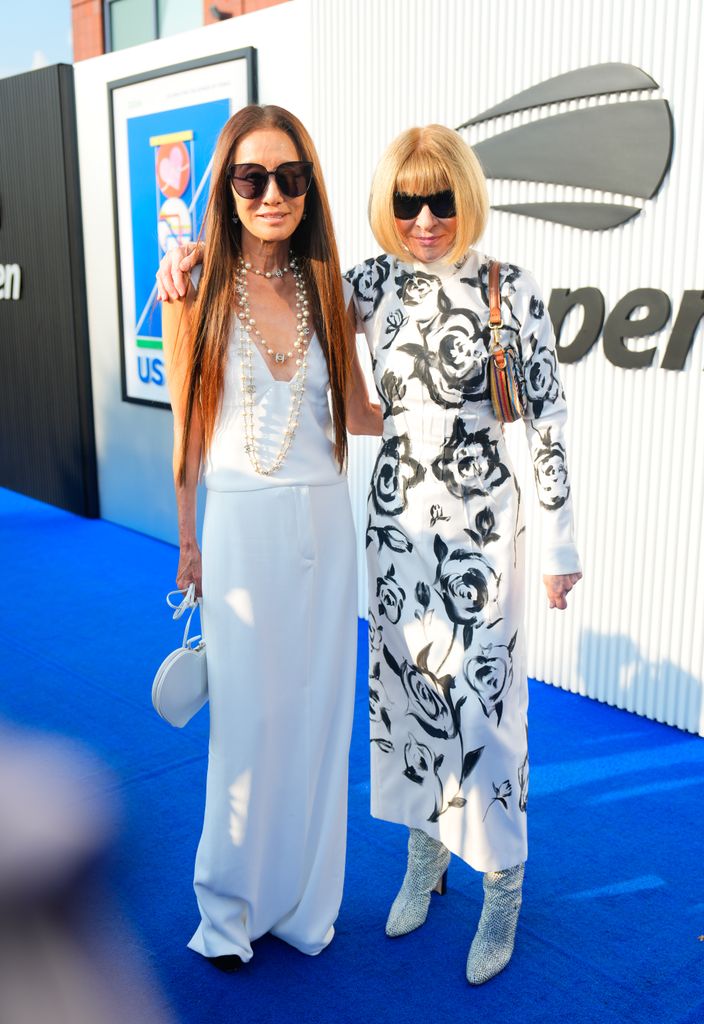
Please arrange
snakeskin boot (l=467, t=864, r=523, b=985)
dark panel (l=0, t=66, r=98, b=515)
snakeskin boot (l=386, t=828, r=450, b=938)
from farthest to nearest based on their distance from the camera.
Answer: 1. dark panel (l=0, t=66, r=98, b=515)
2. snakeskin boot (l=386, t=828, r=450, b=938)
3. snakeskin boot (l=467, t=864, r=523, b=985)

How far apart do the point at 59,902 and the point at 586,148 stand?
9.98 ft

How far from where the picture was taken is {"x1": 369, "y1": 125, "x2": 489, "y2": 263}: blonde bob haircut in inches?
84.5

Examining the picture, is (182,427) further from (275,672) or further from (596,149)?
(596,149)

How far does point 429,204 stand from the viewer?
2.16m

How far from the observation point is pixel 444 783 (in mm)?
2404

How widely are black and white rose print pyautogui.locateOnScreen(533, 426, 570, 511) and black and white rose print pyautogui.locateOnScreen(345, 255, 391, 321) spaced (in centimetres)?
46

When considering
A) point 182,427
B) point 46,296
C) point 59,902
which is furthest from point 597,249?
point 46,296

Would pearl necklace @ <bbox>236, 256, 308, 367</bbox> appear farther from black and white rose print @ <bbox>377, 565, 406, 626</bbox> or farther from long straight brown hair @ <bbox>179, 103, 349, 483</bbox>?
black and white rose print @ <bbox>377, 565, 406, 626</bbox>

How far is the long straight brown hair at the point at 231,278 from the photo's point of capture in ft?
7.05

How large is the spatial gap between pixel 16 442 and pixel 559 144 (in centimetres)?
580

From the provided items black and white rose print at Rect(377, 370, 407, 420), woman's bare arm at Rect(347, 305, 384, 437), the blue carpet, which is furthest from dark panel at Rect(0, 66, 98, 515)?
black and white rose print at Rect(377, 370, 407, 420)

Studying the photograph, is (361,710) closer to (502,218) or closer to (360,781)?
(360,781)

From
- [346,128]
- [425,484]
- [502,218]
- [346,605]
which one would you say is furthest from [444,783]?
[346,128]

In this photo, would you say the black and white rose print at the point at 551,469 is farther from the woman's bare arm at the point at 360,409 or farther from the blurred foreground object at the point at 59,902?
the blurred foreground object at the point at 59,902
